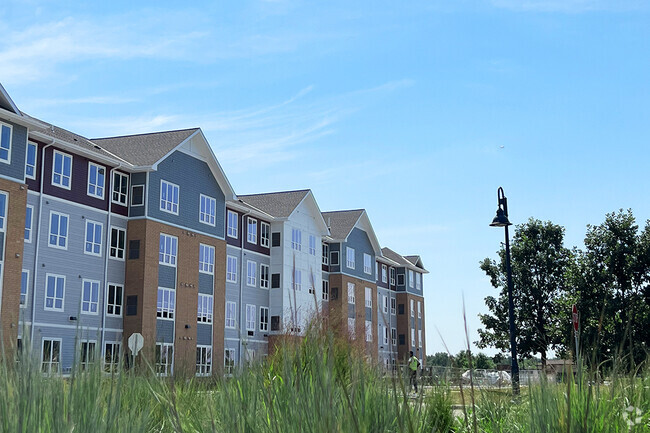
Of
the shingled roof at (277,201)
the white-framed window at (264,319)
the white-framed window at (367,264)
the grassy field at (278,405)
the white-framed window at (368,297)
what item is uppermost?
the shingled roof at (277,201)

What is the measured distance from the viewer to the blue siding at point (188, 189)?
37938mm

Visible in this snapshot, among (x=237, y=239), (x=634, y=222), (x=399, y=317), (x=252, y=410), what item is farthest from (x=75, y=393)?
(x=399, y=317)

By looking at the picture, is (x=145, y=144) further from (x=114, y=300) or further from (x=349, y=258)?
(x=349, y=258)

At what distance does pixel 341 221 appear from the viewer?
64875mm

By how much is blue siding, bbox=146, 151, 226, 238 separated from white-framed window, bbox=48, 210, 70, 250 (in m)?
4.91

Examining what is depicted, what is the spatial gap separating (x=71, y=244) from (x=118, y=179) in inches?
197

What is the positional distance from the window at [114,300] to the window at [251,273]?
42.2ft

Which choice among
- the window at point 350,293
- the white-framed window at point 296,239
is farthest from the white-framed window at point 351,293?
the white-framed window at point 296,239

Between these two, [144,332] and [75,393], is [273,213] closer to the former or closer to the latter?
[144,332]

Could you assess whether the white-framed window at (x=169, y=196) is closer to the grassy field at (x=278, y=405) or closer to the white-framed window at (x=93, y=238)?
the white-framed window at (x=93, y=238)

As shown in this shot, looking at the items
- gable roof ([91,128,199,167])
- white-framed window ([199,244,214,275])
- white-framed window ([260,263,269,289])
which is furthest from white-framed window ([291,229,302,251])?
gable roof ([91,128,199,167])

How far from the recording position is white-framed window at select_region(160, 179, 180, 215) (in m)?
38.5

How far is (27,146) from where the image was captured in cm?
3084

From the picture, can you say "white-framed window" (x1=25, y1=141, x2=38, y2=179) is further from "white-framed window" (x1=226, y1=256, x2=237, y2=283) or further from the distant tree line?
the distant tree line
